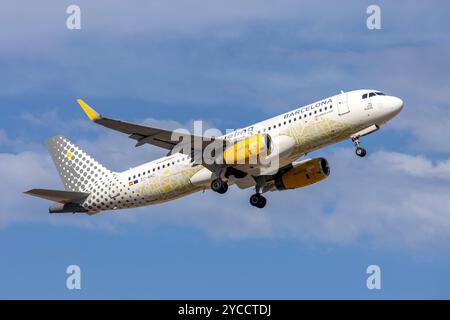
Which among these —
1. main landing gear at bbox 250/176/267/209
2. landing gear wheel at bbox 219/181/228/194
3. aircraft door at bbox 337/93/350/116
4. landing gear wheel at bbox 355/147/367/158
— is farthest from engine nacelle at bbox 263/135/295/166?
main landing gear at bbox 250/176/267/209

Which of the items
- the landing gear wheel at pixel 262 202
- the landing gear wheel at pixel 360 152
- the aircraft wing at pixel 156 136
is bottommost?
the landing gear wheel at pixel 262 202

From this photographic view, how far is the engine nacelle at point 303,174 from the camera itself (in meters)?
70.7

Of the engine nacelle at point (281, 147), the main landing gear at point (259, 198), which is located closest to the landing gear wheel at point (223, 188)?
the engine nacelle at point (281, 147)

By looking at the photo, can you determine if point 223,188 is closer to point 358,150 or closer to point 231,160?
point 231,160

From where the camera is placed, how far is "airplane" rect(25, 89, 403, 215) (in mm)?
63812

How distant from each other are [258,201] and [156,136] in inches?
381

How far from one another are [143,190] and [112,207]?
127 inches

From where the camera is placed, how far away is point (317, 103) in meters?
65.0

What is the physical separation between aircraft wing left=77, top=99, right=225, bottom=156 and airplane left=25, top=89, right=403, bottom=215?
0.06 meters

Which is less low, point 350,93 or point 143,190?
point 350,93

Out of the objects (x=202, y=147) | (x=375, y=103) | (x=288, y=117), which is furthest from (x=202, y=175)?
(x=375, y=103)

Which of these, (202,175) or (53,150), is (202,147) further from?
(53,150)

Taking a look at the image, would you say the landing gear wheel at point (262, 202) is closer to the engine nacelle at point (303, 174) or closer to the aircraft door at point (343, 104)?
the engine nacelle at point (303, 174)

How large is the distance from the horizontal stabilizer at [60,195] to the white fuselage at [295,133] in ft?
8.67
